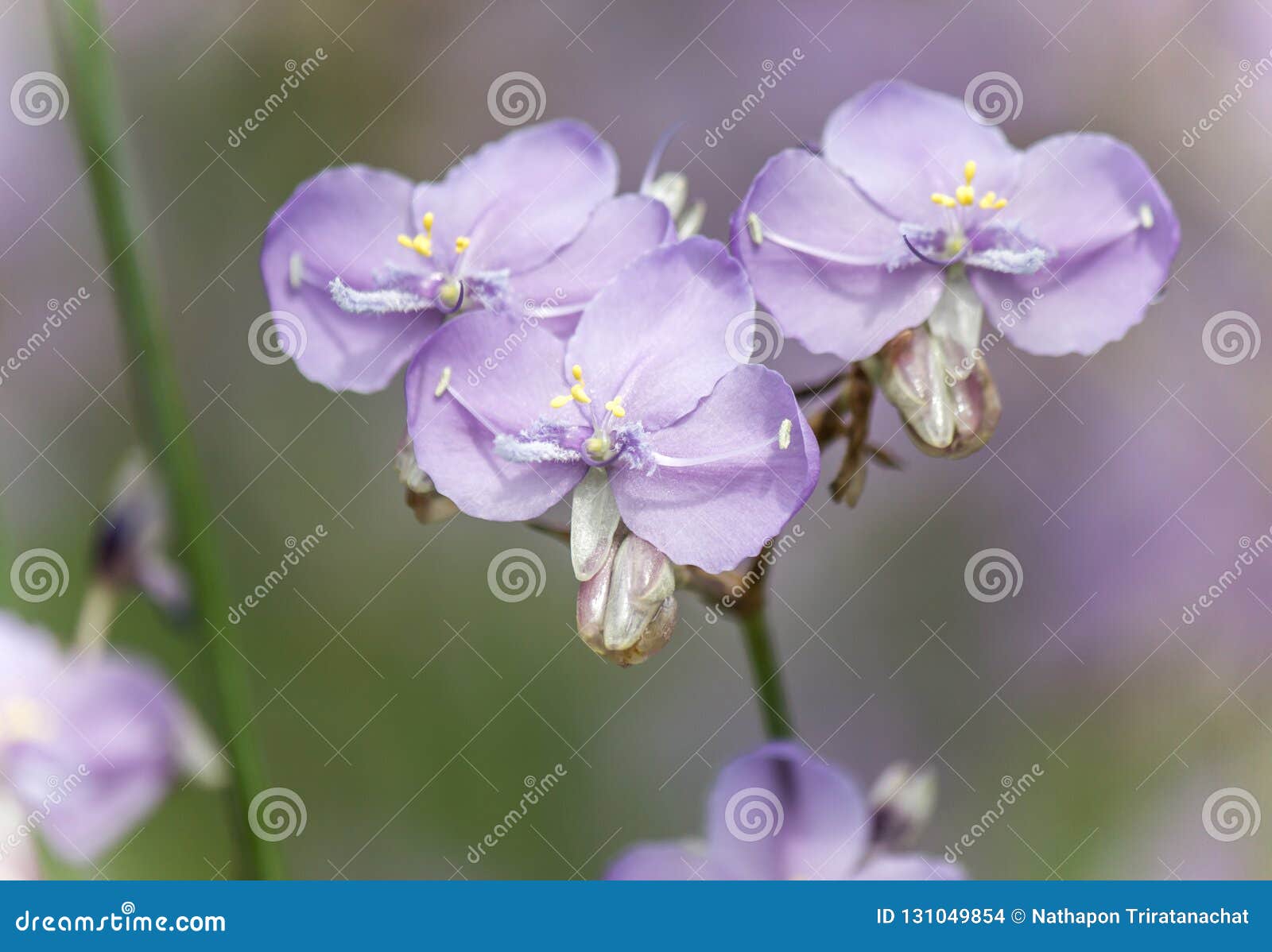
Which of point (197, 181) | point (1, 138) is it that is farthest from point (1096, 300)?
point (197, 181)

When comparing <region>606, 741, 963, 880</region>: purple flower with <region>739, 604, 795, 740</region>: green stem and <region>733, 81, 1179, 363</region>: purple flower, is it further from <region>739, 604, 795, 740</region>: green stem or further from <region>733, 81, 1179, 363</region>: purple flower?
<region>733, 81, 1179, 363</region>: purple flower

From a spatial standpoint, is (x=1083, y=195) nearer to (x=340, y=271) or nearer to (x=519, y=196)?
(x=519, y=196)

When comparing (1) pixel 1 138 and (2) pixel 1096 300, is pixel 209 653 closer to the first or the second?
(2) pixel 1096 300

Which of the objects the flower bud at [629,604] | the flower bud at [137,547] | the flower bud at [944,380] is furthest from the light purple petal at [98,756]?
the flower bud at [944,380]

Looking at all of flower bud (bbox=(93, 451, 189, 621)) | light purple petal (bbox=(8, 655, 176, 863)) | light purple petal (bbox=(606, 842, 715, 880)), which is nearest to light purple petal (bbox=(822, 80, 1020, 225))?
light purple petal (bbox=(606, 842, 715, 880))

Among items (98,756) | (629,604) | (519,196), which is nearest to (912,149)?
(519,196)

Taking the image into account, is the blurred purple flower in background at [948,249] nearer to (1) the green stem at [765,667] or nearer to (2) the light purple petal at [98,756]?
(1) the green stem at [765,667]
